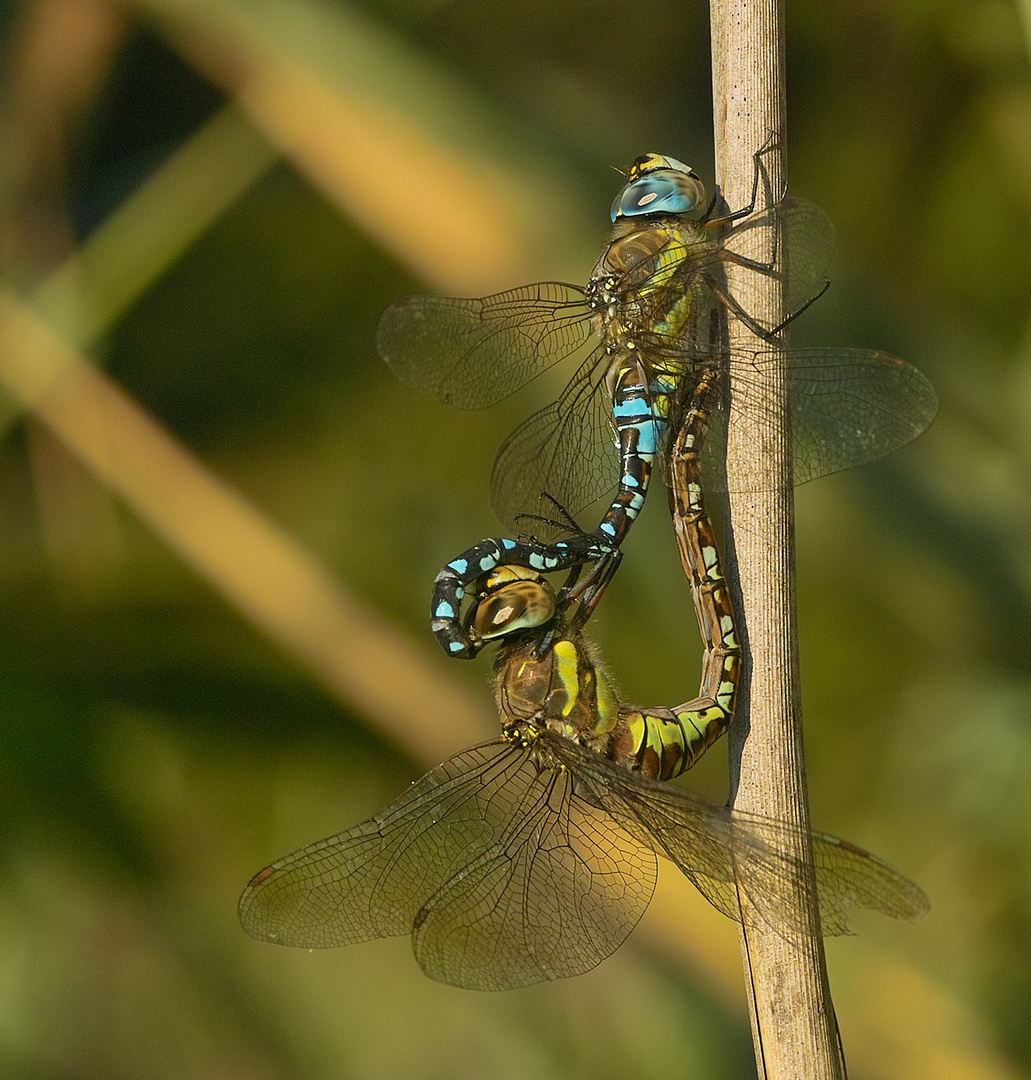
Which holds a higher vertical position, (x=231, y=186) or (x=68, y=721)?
(x=231, y=186)

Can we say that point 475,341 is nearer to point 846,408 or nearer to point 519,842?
point 846,408

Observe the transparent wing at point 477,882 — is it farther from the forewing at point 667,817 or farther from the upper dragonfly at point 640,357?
the upper dragonfly at point 640,357

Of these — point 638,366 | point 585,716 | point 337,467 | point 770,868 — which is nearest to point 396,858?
point 585,716

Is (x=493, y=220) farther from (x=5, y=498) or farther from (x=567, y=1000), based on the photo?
(x=567, y=1000)

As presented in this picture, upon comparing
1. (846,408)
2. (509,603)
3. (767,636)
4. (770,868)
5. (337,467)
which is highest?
(337,467)

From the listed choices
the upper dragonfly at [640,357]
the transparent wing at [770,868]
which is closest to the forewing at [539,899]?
the transparent wing at [770,868]

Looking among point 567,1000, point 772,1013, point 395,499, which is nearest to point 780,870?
point 772,1013

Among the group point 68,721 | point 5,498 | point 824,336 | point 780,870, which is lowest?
point 780,870
